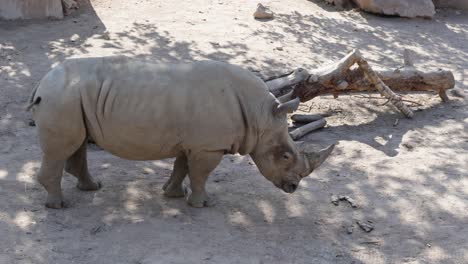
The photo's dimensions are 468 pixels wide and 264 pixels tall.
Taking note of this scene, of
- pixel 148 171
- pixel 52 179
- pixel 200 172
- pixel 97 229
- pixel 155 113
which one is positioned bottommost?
pixel 148 171

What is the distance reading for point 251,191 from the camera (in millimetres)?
6562

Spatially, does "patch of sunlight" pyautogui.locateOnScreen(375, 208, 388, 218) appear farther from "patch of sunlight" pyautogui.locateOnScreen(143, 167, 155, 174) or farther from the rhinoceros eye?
"patch of sunlight" pyautogui.locateOnScreen(143, 167, 155, 174)

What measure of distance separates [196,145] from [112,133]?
0.71 m

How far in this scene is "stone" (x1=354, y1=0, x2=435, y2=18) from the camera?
13609 mm

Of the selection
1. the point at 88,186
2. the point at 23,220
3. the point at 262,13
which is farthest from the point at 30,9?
the point at 23,220

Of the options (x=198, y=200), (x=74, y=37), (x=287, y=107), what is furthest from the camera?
(x=74, y=37)

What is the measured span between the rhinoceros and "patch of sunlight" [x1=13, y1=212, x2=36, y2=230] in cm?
24

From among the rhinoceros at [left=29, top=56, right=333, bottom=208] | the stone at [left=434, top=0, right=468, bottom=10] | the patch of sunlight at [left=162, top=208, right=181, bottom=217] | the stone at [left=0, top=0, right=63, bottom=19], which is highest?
the rhinoceros at [left=29, top=56, right=333, bottom=208]

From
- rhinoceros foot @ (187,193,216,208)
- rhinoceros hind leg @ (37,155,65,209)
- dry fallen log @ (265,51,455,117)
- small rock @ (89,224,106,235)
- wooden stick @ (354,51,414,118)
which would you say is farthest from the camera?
wooden stick @ (354,51,414,118)

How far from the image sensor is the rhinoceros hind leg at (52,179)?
571 cm

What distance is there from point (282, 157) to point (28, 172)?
2572 mm

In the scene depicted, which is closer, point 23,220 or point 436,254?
point 436,254

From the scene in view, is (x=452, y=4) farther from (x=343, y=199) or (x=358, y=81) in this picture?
(x=343, y=199)

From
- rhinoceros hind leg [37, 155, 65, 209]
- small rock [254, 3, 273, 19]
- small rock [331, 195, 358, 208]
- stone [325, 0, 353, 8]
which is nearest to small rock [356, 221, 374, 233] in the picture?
small rock [331, 195, 358, 208]
